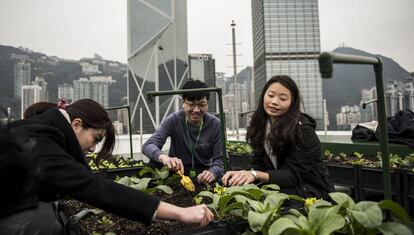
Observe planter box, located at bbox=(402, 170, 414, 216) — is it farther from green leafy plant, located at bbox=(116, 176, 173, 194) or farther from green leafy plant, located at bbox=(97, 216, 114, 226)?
green leafy plant, located at bbox=(97, 216, 114, 226)

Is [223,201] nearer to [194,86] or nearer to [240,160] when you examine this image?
[194,86]

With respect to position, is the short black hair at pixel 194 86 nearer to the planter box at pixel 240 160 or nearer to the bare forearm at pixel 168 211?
the bare forearm at pixel 168 211

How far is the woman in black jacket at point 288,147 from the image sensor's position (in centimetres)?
160

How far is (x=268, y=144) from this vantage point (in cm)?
176

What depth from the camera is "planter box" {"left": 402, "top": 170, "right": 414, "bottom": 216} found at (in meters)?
2.30

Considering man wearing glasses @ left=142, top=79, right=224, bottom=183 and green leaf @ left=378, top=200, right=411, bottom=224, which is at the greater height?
man wearing glasses @ left=142, top=79, right=224, bottom=183

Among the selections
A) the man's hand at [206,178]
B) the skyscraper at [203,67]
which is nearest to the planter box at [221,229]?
the man's hand at [206,178]

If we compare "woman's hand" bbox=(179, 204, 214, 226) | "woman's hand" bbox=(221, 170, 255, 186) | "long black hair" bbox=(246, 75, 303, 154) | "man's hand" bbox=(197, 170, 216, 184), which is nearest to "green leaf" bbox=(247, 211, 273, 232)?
"woman's hand" bbox=(179, 204, 214, 226)

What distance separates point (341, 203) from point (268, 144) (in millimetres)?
812

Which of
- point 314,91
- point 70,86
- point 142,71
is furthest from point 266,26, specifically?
point 142,71

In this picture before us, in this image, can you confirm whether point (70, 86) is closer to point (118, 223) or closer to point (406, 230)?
point (118, 223)

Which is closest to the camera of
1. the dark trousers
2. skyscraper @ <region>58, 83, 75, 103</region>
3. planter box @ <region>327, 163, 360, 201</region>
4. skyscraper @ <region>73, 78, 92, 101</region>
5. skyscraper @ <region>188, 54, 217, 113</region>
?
the dark trousers

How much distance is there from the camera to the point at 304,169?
1.63 metres

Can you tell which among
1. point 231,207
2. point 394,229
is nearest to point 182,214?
point 231,207
